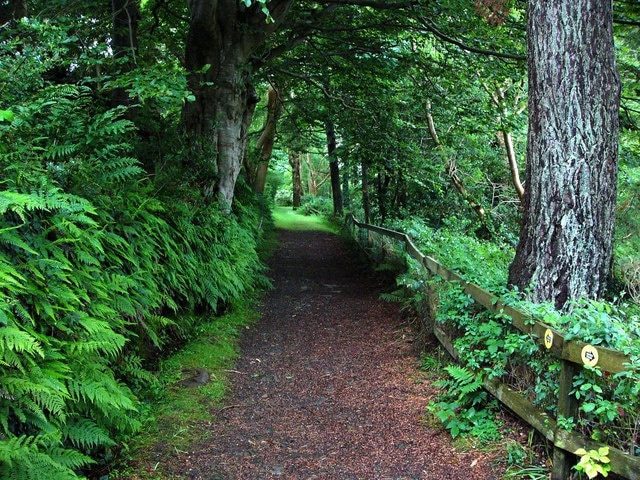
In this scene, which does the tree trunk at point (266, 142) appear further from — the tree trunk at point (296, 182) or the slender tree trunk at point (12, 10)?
the tree trunk at point (296, 182)

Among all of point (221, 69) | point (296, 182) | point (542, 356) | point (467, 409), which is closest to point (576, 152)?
point (542, 356)

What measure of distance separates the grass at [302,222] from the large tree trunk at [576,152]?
19306 mm

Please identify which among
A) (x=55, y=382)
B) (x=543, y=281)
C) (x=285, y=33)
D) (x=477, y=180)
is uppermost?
(x=285, y=33)

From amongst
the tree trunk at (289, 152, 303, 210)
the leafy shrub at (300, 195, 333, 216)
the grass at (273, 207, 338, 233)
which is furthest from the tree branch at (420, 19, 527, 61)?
the tree trunk at (289, 152, 303, 210)

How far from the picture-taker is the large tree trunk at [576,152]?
438 centimetres

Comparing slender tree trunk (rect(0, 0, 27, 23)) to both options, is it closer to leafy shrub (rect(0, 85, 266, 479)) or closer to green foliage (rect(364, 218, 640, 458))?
leafy shrub (rect(0, 85, 266, 479))

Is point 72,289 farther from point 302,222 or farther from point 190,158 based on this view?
point 302,222

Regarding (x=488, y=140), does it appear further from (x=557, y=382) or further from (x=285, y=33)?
(x=557, y=382)

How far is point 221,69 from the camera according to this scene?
913 cm

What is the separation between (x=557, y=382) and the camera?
3.57 metres

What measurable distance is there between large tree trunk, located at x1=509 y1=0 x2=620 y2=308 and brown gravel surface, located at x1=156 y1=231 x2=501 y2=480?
1733mm

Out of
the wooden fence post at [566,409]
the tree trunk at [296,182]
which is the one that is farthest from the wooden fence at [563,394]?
the tree trunk at [296,182]

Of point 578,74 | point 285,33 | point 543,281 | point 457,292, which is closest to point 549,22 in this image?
point 578,74

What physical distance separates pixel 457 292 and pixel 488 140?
13.4 metres
